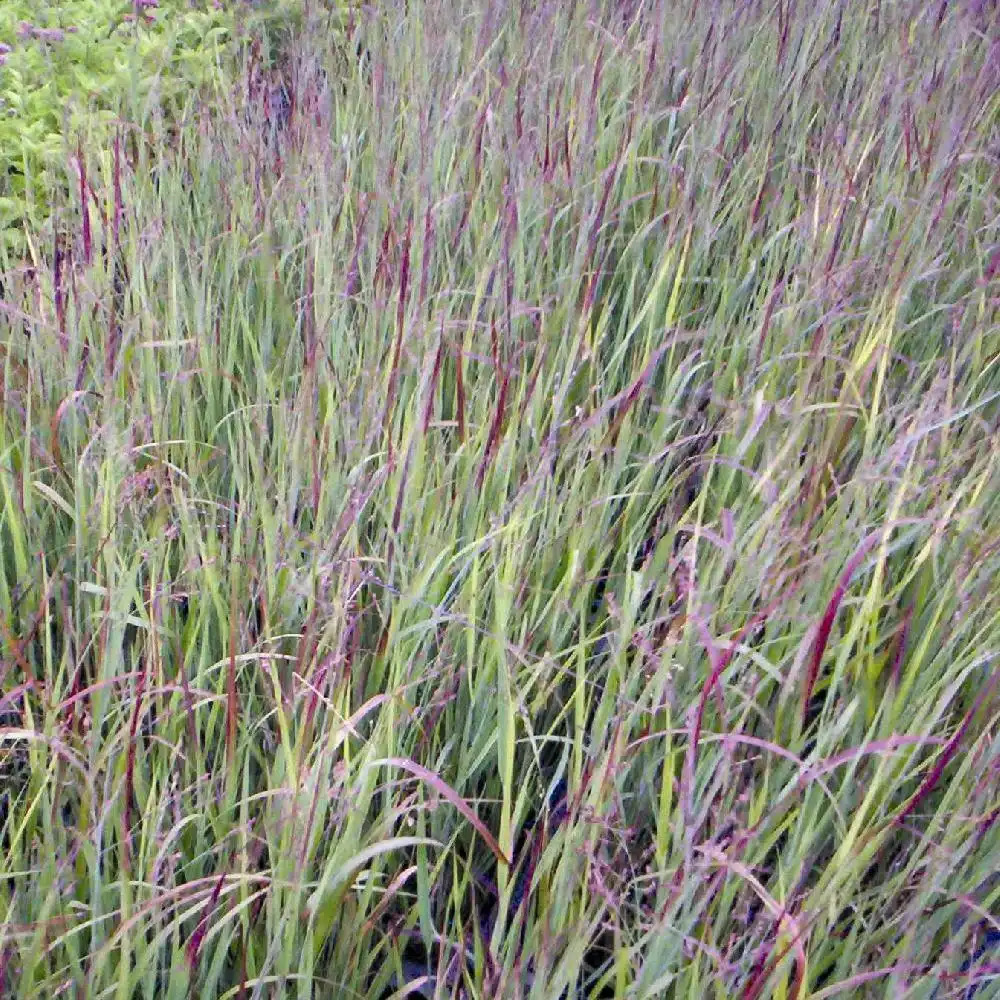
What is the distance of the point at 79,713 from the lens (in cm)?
117

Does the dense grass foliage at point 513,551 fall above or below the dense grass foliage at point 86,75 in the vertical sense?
below

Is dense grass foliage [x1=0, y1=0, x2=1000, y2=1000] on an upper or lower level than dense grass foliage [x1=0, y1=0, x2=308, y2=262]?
lower

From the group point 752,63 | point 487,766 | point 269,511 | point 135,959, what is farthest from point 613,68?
point 135,959

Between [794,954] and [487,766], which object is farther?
[487,766]

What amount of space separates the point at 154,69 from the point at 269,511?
161cm

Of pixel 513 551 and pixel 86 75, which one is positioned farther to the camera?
pixel 86 75

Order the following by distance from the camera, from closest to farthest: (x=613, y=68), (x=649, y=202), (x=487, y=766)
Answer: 1. (x=487, y=766)
2. (x=649, y=202)
3. (x=613, y=68)

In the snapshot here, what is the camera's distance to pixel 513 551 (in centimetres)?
130

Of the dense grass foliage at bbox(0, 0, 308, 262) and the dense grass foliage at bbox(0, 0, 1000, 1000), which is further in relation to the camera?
the dense grass foliage at bbox(0, 0, 308, 262)

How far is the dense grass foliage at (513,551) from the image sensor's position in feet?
3.45

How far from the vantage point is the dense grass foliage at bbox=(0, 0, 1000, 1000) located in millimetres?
1053

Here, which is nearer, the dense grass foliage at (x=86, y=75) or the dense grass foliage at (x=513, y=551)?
the dense grass foliage at (x=513, y=551)

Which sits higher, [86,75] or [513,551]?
[86,75]

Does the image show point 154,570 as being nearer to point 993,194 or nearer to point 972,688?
point 972,688
